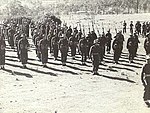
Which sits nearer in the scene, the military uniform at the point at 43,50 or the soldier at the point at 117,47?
the military uniform at the point at 43,50

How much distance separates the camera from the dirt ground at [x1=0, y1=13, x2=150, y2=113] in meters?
11.5

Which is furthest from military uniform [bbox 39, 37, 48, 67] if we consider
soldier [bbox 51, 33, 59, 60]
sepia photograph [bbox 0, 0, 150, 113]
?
soldier [bbox 51, 33, 59, 60]

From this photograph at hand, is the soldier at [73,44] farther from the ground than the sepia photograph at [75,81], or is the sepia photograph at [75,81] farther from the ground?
the soldier at [73,44]

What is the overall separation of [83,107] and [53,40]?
31.5 feet

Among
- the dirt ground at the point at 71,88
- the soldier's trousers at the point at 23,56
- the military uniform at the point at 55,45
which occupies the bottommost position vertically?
the dirt ground at the point at 71,88

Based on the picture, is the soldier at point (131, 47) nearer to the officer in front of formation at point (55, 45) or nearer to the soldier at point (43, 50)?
the officer in front of formation at point (55, 45)

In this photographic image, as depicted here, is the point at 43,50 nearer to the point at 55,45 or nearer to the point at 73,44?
the point at 55,45

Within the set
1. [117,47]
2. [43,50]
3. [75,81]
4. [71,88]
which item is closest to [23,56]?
[43,50]

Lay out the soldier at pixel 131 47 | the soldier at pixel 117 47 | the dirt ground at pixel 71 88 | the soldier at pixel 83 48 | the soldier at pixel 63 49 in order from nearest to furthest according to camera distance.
Answer: the dirt ground at pixel 71 88 < the soldier at pixel 63 49 < the soldier at pixel 83 48 < the soldier at pixel 117 47 < the soldier at pixel 131 47

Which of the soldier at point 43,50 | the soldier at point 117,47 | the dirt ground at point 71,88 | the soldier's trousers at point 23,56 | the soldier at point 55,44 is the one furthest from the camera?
the soldier at point 55,44

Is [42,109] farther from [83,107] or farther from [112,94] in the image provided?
[112,94]

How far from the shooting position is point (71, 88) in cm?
1412

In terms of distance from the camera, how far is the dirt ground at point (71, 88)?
11523 mm

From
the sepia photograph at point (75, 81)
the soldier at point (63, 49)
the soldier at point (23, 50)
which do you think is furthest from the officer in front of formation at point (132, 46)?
the soldier at point (23, 50)
